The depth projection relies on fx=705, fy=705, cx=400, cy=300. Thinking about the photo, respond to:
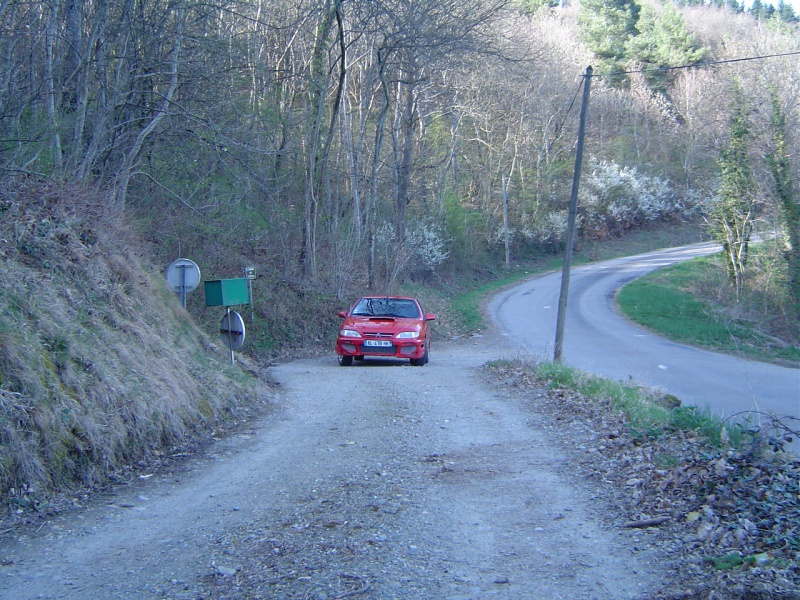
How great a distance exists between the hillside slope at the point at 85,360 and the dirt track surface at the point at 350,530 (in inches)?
21.5

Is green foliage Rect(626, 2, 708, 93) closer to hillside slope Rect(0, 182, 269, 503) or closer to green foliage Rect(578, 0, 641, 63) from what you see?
green foliage Rect(578, 0, 641, 63)

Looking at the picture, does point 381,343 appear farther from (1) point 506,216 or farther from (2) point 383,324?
(1) point 506,216

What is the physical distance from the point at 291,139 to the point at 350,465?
16.9 m

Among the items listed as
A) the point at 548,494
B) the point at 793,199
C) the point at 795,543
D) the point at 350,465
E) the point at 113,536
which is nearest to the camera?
the point at 795,543

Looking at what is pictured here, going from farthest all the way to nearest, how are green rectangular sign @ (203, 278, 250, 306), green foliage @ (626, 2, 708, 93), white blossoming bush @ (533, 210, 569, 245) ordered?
green foliage @ (626, 2, 708, 93) < white blossoming bush @ (533, 210, 569, 245) < green rectangular sign @ (203, 278, 250, 306)

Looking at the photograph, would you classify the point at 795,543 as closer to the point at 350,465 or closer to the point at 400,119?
the point at 350,465

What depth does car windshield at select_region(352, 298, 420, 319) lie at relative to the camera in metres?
16.2

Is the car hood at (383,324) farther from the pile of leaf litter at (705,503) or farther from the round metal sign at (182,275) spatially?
the pile of leaf litter at (705,503)

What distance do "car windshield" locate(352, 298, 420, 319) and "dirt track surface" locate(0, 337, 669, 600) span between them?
25.6 ft

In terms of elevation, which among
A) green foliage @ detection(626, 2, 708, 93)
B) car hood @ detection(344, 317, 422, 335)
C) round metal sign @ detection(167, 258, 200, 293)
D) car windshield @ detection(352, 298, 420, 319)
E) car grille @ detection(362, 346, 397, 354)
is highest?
green foliage @ detection(626, 2, 708, 93)

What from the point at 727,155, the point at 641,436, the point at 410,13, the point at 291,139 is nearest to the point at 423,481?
the point at 641,436

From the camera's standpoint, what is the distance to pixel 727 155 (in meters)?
32.4

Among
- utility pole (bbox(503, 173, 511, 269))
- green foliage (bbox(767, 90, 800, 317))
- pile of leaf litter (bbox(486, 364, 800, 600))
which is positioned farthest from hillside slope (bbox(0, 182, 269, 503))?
utility pole (bbox(503, 173, 511, 269))

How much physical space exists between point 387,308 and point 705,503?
11570 millimetres
